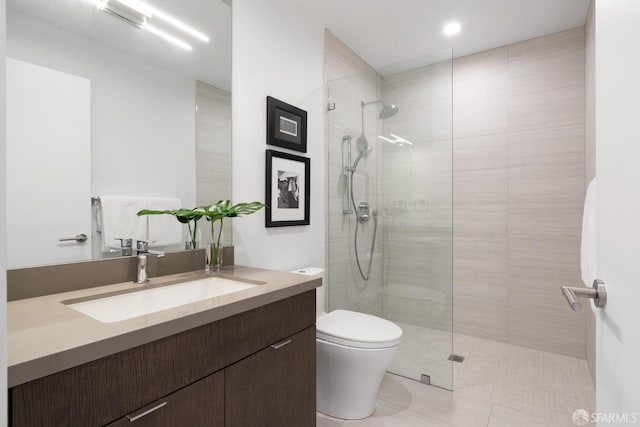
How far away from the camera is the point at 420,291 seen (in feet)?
7.29

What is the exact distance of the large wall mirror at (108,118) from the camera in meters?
1.09

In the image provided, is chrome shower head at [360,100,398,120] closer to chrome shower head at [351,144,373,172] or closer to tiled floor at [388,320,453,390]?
chrome shower head at [351,144,373,172]

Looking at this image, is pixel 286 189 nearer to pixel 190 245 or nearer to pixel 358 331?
pixel 190 245

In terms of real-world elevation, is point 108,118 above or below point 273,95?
below

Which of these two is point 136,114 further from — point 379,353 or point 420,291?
point 420,291

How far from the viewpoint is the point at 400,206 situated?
225 cm

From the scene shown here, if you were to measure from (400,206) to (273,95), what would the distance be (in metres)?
1.12

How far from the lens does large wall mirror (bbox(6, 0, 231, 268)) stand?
1.09 meters

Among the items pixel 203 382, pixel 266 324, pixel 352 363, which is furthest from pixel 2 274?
pixel 352 363

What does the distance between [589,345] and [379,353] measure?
5.56 ft

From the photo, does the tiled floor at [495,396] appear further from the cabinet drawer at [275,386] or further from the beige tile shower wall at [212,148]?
the beige tile shower wall at [212,148]

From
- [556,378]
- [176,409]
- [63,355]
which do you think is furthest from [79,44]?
[556,378]

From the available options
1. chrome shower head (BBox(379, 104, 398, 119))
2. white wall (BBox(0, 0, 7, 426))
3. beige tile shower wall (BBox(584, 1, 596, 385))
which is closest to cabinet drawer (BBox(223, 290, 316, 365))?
white wall (BBox(0, 0, 7, 426))

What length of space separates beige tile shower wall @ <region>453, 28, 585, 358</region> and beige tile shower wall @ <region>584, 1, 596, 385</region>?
142 millimetres
